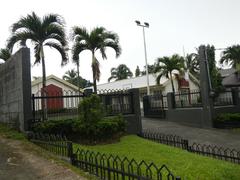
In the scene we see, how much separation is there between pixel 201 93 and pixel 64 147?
11.3m

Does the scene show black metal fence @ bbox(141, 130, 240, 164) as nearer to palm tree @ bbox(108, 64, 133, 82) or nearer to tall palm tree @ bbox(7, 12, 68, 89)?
tall palm tree @ bbox(7, 12, 68, 89)

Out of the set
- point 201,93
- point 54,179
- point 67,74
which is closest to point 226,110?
point 201,93

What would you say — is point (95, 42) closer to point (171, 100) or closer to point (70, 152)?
point (171, 100)

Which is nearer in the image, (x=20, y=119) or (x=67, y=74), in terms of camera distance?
(x=20, y=119)

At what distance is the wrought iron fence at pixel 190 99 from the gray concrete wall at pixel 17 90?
35.0ft

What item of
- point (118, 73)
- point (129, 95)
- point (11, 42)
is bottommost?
point (129, 95)

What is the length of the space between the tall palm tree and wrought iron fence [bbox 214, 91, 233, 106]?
9.83 metres

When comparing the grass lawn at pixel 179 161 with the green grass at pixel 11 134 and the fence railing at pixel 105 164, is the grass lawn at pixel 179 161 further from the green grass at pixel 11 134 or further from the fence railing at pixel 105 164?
the green grass at pixel 11 134

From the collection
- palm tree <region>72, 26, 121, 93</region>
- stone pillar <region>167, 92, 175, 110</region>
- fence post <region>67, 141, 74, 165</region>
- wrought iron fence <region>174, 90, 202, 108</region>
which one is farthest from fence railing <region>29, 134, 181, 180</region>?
stone pillar <region>167, 92, 175, 110</region>

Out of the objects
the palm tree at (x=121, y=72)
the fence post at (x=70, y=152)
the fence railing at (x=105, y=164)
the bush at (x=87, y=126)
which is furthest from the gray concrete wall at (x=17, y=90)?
the palm tree at (x=121, y=72)

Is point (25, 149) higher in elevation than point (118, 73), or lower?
lower

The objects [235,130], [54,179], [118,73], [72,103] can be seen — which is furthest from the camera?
[118,73]

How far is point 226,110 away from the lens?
15.8 meters

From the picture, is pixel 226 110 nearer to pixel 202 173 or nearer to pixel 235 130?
pixel 235 130
